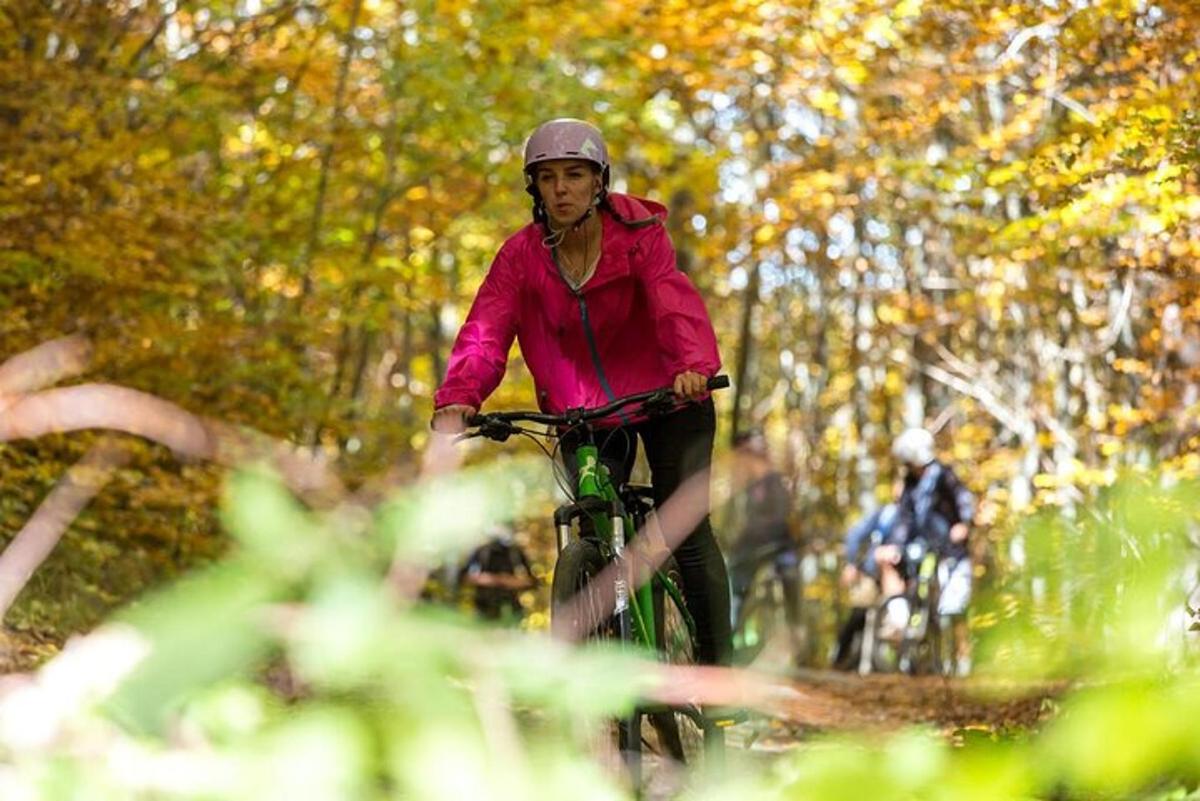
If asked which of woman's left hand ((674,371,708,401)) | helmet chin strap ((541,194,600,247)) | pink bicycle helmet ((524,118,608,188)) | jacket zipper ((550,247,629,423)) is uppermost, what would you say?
pink bicycle helmet ((524,118,608,188))

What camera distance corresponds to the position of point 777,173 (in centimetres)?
1714

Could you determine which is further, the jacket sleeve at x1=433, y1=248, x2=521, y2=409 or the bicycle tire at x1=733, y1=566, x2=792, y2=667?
the bicycle tire at x1=733, y1=566, x2=792, y2=667

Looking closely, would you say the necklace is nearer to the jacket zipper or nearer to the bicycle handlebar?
the jacket zipper

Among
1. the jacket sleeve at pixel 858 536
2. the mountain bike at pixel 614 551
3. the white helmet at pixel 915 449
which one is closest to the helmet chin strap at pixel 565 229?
the mountain bike at pixel 614 551

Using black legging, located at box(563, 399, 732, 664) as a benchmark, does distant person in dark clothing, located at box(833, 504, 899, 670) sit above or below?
below

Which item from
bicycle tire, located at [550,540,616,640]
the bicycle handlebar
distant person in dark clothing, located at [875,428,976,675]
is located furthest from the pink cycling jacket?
distant person in dark clothing, located at [875,428,976,675]

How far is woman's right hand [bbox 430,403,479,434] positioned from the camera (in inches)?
186

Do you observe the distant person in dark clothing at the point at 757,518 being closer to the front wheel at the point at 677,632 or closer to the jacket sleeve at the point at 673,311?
the front wheel at the point at 677,632

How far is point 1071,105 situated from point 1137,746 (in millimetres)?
10012

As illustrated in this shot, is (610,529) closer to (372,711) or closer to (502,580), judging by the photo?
(372,711)

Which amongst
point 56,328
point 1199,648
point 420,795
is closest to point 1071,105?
point 56,328

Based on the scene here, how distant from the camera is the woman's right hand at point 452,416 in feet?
15.5

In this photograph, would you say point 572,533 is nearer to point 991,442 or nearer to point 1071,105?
point 1071,105

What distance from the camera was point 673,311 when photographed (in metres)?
4.98
